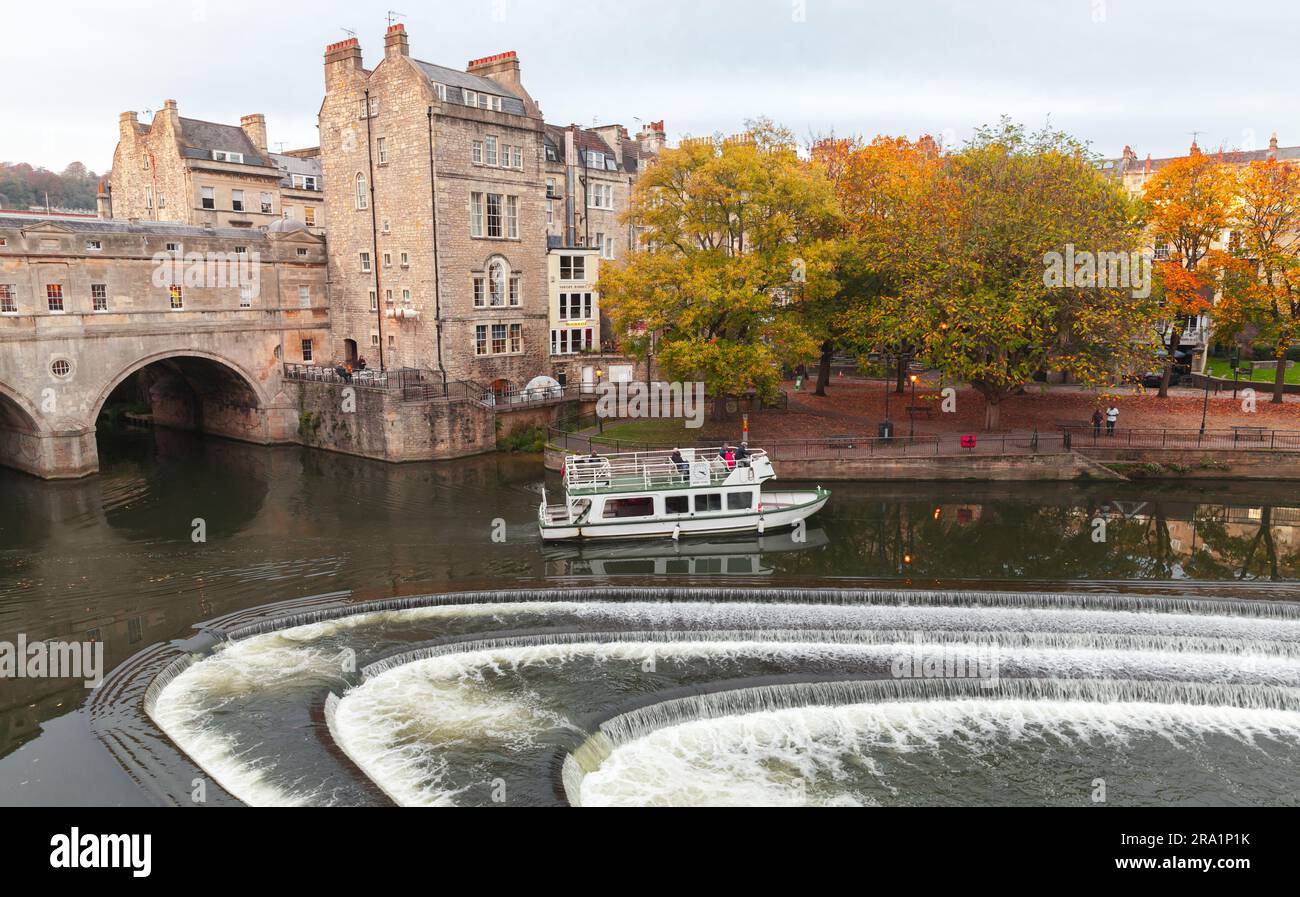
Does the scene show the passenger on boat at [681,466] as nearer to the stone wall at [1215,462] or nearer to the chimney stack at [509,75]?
the stone wall at [1215,462]

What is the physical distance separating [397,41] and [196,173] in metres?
20.8

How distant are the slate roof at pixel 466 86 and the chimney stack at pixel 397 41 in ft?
2.87

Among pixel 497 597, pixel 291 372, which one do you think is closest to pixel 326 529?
pixel 497 597

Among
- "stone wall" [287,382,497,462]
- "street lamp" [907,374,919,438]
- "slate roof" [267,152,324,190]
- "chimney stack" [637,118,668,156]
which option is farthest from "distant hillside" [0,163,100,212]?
"street lamp" [907,374,919,438]

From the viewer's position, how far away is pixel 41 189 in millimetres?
121312

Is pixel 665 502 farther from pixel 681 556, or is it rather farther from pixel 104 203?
pixel 104 203

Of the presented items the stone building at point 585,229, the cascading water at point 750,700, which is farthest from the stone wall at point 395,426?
the cascading water at point 750,700

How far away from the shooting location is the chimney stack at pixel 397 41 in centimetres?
4756

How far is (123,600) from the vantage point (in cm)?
2652

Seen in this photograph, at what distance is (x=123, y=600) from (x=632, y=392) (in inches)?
1224

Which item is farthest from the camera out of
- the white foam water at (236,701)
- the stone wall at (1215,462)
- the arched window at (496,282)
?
the arched window at (496,282)

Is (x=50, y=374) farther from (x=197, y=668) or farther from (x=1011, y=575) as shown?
(x=1011, y=575)

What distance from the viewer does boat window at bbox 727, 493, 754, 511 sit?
32.6 metres

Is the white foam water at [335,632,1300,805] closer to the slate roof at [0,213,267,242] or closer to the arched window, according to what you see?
the arched window
